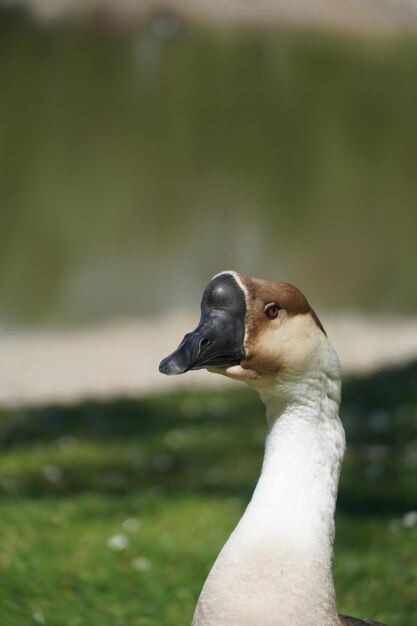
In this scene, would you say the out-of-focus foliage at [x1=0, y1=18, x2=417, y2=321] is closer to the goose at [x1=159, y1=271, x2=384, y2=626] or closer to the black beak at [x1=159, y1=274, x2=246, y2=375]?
the goose at [x1=159, y1=271, x2=384, y2=626]

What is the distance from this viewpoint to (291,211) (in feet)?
57.6

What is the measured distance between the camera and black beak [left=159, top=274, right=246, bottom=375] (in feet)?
8.20

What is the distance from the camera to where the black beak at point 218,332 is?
8.20 ft

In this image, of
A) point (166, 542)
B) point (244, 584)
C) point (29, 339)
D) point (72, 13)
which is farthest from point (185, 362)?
point (72, 13)

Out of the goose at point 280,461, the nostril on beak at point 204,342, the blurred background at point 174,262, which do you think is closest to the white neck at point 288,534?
the goose at point 280,461

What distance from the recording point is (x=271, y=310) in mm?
2643

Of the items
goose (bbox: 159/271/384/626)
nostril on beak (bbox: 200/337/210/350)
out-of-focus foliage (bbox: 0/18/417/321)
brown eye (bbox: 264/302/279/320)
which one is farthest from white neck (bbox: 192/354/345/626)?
out-of-focus foliage (bbox: 0/18/417/321)

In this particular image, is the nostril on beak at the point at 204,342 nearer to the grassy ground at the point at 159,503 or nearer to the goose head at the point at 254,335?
the goose head at the point at 254,335

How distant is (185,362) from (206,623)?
27.3 inches

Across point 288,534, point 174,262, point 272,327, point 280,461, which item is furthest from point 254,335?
point 174,262

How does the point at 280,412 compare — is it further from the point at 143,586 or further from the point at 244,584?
the point at 143,586

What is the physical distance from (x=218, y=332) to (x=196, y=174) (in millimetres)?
16839

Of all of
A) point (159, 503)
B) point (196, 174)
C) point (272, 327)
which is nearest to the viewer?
point (272, 327)

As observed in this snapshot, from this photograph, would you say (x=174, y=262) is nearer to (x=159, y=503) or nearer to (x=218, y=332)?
(x=159, y=503)
